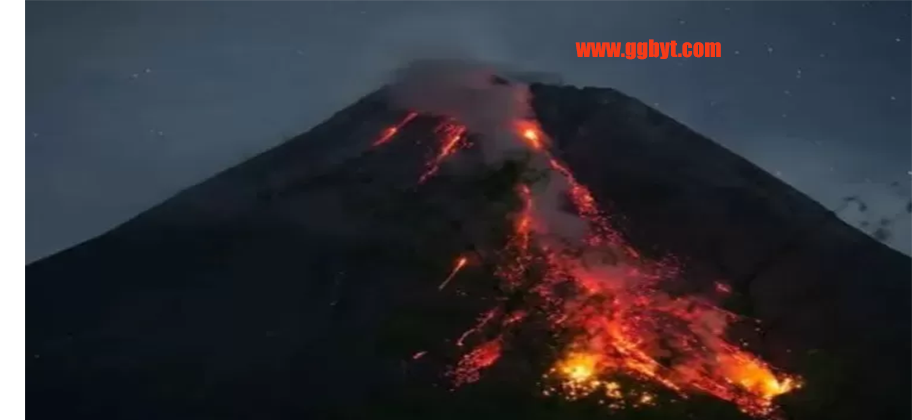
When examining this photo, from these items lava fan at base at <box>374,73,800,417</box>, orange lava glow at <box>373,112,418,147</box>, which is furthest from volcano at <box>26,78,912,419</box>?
orange lava glow at <box>373,112,418,147</box>

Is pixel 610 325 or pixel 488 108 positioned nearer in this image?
pixel 610 325

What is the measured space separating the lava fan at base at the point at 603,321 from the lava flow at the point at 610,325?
3 cm

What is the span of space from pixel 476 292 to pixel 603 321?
15.1 ft

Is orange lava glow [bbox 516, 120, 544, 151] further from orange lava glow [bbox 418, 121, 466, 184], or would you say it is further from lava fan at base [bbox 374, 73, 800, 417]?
lava fan at base [bbox 374, 73, 800, 417]

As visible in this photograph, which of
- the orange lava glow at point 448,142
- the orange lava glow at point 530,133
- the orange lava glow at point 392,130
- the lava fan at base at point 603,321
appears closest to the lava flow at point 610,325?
the lava fan at base at point 603,321

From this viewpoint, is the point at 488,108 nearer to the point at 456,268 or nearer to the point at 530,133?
the point at 530,133

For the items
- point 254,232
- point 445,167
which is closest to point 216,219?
point 254,232

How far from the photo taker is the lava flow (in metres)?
21.8

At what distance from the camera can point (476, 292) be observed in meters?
28.3

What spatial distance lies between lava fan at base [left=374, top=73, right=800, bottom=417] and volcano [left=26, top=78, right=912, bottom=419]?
89 mm

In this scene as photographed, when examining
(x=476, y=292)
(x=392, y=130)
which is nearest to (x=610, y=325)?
(x=476, y=292)

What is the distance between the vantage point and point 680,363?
909 inches

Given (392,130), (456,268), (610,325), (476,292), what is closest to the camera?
(610,325)

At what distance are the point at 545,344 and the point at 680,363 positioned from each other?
11.8 feet
